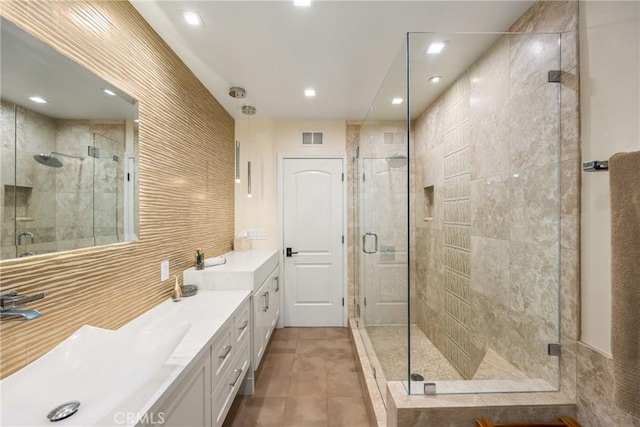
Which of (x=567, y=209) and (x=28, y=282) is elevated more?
(x=567, y=209)

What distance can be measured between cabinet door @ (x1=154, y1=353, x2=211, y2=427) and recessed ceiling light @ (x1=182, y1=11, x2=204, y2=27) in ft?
6.15

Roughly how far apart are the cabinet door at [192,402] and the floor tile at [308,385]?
39.9 inches

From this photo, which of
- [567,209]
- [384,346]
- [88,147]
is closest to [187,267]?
[88,147]

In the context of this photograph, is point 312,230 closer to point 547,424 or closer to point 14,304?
point 547,424

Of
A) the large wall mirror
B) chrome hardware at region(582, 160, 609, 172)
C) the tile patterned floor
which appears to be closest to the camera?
the large wall mirror

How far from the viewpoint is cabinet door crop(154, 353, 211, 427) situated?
3.20 feet

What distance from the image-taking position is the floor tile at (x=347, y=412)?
185cm

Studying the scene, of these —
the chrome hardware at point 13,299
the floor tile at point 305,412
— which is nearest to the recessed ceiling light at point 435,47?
the chrome hardware at point 13,299

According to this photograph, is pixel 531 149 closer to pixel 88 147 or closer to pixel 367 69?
pixel 367 69

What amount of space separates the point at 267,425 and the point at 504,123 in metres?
2.52

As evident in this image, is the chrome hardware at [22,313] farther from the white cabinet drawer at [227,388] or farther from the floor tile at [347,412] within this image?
the floor tile at [347,412]

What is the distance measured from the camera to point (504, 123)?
5.59 ft

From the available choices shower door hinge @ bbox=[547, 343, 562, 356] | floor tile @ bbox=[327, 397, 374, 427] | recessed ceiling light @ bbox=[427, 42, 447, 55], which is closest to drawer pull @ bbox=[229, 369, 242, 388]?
floor tile @ bbox=[327, 397, 374, 427]

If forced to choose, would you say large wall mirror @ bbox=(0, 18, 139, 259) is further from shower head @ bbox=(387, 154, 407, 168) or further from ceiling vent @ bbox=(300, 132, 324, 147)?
ceiling vent @ bbox=(300, 132, 324, 147)
